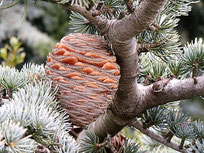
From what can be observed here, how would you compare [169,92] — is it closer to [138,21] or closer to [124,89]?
[124,89]

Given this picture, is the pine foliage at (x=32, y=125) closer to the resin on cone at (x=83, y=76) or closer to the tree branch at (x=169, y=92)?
the resin on cone at (x=83, y=76)

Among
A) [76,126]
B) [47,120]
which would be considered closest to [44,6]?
[76,126]

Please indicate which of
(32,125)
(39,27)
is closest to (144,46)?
(32,125)

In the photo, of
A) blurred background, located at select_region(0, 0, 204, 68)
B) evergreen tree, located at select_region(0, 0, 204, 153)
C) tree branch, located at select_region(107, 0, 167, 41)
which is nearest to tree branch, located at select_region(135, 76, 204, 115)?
evergreen tree, located at select_region(0, 0, 204, 153)

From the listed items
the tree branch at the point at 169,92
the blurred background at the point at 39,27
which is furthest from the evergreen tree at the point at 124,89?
the blurred background at the point at 39,27

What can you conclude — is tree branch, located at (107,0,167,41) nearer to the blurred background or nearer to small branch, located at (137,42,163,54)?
small branch, located at (137,42,163,54)
